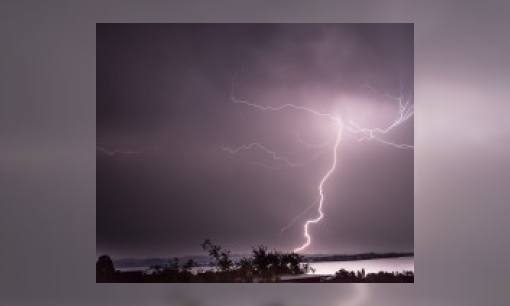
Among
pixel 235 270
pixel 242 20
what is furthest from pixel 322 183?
pixel 242 20

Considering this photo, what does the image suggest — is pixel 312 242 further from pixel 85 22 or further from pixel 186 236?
pixel 85 22

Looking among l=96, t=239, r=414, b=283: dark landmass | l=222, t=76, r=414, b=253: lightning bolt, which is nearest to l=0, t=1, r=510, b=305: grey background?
l=96, t=239, r=414, b=283: dark landmass

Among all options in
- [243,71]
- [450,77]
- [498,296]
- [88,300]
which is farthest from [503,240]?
[88,300]

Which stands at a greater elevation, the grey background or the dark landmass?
the grey background

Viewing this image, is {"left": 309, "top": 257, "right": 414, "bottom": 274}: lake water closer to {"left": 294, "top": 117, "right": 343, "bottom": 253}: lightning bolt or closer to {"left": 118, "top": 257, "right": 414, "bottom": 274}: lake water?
{"left": 118, "top": 257, "right": 414, "bottom": 274}: lake water

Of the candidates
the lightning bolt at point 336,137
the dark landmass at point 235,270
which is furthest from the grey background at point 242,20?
the lightning bolt at point 336,137

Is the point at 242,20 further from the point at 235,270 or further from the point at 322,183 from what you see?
the point at 235,270
